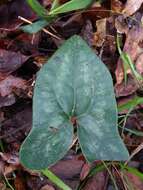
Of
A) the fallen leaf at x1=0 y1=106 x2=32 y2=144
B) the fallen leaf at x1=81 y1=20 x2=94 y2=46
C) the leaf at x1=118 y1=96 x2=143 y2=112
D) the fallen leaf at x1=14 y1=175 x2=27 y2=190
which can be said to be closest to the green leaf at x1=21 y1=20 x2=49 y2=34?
the fallen leaf at x1=81 y1=20 x2=94 y2=46

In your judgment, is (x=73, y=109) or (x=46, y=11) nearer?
(x=73, y=109)

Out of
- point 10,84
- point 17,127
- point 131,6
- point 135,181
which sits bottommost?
point 135,181

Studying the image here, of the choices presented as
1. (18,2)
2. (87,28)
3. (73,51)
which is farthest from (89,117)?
(18,2)

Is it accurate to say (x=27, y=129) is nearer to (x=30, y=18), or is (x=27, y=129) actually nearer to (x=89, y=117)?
(x=89, y=117)

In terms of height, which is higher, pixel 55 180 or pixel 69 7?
pixel 69 7

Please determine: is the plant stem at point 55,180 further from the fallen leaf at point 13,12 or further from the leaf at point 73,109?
the fallen leaf at point 13,12

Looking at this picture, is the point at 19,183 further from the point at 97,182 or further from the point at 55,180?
the point at 97,182

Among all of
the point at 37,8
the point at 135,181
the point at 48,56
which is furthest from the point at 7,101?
the point at 135,181

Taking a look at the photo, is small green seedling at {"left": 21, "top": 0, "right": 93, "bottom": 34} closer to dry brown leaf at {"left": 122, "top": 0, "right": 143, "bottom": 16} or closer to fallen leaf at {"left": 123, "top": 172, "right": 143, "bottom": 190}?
dry brown leaf at {"left": 122, "top": 0, "right": 143, "bottom": 16}
